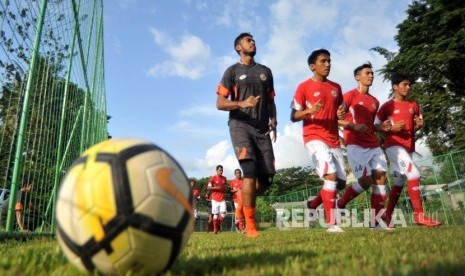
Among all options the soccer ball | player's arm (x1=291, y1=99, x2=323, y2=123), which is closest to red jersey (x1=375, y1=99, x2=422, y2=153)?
player's arm (x1=291, y1=99, x2=323, y2=123)

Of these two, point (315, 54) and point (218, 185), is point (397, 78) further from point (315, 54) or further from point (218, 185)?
point (218, 185)

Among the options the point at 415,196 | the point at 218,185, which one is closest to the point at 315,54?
the point at 415,196

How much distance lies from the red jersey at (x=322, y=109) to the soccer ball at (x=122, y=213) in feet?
14.0

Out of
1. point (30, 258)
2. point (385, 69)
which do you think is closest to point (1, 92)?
point (30, 258)

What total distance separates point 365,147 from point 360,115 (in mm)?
597

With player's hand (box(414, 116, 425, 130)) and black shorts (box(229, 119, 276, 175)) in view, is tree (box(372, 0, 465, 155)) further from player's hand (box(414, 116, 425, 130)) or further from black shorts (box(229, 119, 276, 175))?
black shorts (box(229, 119, 276, 175))

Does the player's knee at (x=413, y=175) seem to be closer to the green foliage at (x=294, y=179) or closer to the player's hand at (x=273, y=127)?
the player's hand at (x=273, y=127)

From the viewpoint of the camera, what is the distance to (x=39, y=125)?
6.12 metres

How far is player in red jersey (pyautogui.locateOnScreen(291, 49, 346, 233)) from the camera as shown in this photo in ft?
19.3

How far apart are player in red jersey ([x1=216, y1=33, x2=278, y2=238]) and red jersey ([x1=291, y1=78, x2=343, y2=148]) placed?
55 cm

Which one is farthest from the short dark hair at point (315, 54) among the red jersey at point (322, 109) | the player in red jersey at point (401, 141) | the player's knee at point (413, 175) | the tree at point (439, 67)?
the tree at point (439, 67)

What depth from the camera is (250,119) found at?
18.0ft

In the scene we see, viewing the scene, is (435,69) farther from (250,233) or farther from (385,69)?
(250,233)

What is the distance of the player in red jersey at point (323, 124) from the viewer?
5.88 meters
